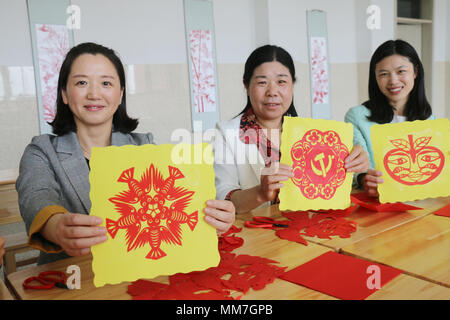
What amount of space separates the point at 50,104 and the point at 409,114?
110 inches

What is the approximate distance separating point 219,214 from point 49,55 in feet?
9.31

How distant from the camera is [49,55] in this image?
3.16 m

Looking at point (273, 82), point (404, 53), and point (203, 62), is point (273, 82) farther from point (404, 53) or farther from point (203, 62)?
point (203, 62)

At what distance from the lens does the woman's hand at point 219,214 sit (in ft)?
3.14

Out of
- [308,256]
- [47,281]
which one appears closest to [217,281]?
[308,256]

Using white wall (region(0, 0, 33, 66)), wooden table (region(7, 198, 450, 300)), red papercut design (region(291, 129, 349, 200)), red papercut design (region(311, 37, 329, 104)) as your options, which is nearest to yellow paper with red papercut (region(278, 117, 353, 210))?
red papercut design (region(291, 129, 349, 200))

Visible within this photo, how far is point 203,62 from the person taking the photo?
399 centimetres

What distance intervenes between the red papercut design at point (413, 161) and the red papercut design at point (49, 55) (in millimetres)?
2779

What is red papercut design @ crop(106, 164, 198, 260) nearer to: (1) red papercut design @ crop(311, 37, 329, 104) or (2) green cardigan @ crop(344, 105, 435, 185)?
(2) green cardigan @ crop(344, 105, 435, 185)

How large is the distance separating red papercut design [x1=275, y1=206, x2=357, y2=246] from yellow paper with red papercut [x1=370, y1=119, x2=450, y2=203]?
196 millimetres

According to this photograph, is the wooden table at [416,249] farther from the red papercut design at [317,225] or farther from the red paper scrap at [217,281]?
the red paper scrap at [217,281]

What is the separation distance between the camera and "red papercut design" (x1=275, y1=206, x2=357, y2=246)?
3.93ft

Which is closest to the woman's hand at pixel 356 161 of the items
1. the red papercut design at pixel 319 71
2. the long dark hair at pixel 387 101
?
the long dark hair at pixel 387 101
